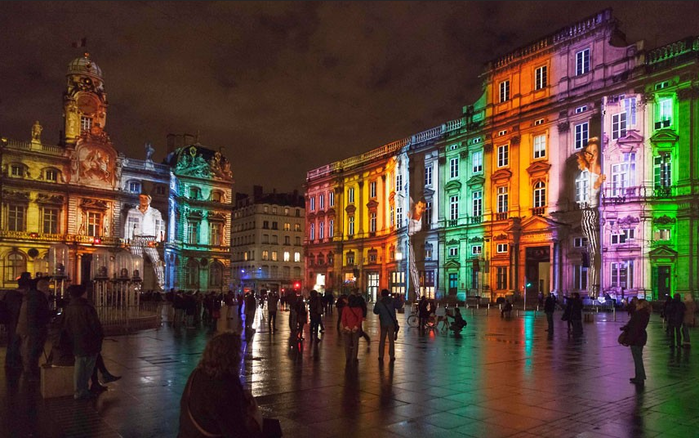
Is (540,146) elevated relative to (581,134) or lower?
lower

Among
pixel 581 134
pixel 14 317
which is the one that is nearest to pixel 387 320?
pixel 14 317

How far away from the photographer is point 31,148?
6016cm

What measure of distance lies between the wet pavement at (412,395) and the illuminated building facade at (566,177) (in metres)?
25.5

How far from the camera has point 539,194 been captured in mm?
48812

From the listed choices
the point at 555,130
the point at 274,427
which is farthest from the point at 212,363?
the point at 555,130

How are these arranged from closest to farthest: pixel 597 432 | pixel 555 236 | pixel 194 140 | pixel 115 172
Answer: pixel 597 432, pixel 555 236, pixel 115 172, pixel 194 140

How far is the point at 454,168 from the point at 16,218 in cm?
4215

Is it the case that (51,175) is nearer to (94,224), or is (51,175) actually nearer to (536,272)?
(94,224)

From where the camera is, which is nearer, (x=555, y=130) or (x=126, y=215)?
(x=555, y=130)

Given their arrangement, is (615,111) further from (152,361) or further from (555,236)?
(152,361)

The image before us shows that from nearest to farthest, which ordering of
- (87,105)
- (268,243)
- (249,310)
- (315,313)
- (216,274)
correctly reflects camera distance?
(315,313) < (249,310) < (87,105) < (216,274) < (268,243)

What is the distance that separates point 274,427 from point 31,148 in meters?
64.1

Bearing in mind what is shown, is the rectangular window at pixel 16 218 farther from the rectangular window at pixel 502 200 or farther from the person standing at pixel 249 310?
the rectangular window at pixel 502 200

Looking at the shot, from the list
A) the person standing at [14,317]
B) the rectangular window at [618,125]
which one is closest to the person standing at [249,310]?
the person standing at [14,317]
